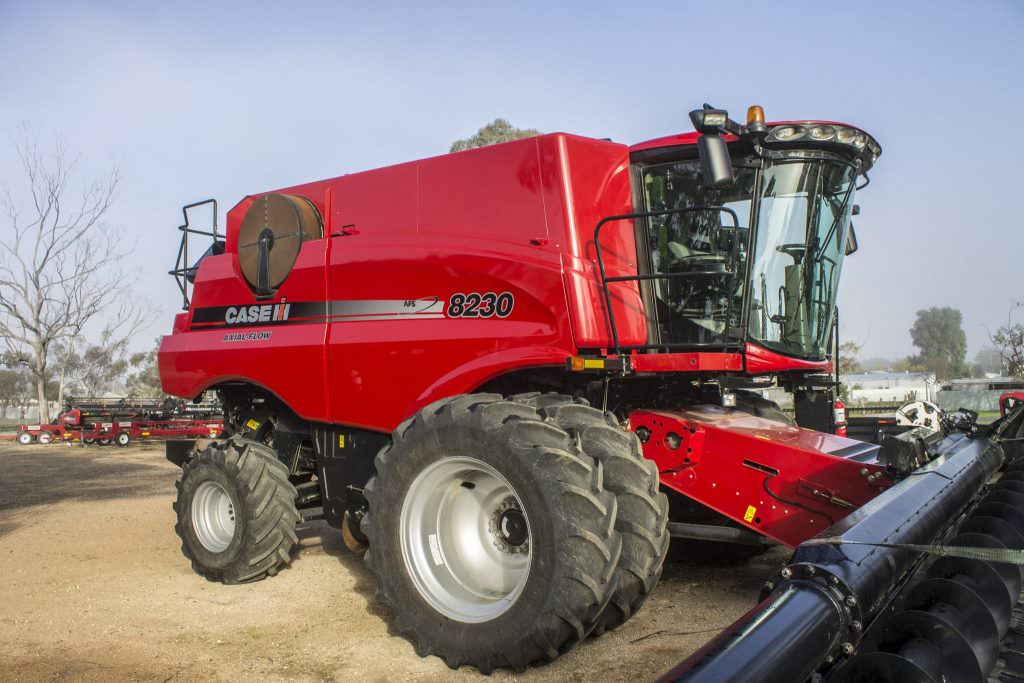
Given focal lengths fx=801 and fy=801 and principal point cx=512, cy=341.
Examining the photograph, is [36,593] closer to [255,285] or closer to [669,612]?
[255,285]

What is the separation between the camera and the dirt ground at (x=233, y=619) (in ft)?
12.8

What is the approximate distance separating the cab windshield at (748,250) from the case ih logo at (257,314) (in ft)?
8.81

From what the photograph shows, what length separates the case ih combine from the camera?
361 centimetres

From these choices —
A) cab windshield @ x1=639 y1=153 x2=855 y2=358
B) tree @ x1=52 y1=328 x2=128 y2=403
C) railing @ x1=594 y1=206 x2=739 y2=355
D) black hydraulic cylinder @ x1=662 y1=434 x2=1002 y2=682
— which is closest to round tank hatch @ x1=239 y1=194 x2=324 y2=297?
railing @ x1=594 y1=206 x2=739 y2=355

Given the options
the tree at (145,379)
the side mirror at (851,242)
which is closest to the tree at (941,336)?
the tree at (145,379)

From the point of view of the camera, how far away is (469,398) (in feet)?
13.7

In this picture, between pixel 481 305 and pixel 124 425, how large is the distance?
69.2 feet

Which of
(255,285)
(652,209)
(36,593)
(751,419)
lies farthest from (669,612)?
(36,593)

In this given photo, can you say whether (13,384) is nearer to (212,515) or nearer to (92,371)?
(92,371)

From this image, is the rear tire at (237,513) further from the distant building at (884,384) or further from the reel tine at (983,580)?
the distant building at (884,384)

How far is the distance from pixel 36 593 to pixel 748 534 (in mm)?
4719

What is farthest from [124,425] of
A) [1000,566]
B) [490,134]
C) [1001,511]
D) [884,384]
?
[884,384]

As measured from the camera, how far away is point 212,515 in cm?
613

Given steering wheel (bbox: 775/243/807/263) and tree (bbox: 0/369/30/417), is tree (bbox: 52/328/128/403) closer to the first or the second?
tree (bbox: 0/369/30/417)
